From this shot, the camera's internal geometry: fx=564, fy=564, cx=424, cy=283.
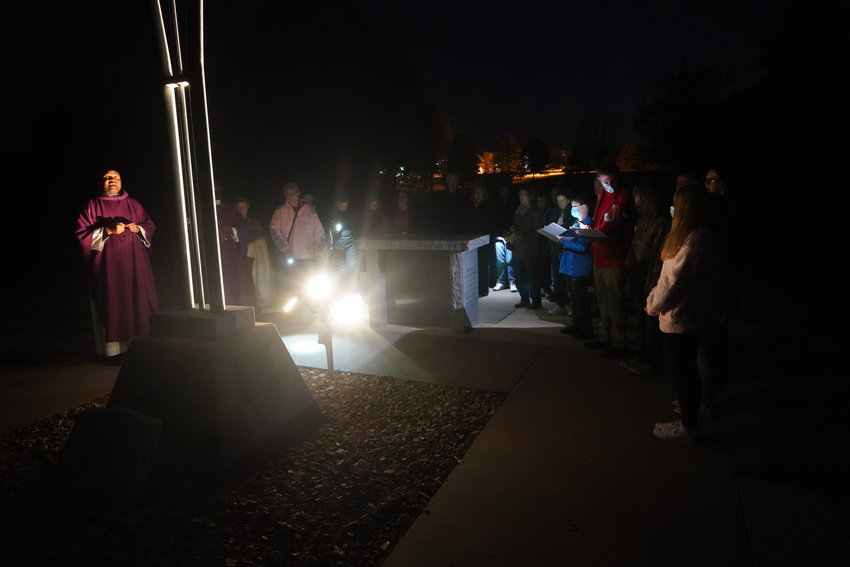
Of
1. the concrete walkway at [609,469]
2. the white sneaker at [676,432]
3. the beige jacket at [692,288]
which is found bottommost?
the concrete walkway at [609,469]

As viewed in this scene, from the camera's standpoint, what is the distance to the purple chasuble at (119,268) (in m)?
5.94

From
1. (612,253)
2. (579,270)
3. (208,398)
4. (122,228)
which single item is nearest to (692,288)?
(612,253)

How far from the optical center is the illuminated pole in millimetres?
3641

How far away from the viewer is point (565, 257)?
6.28m

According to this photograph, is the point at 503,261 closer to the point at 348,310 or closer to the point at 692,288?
the point at 348,310

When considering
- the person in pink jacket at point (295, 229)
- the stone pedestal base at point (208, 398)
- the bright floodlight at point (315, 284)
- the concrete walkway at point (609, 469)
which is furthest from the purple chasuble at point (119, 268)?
the stone pedestal base at point (208, 398)

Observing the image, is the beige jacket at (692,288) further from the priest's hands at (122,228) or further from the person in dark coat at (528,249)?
the priest's hands at (122,228)

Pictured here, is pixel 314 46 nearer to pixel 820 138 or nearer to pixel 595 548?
pixel 820 138

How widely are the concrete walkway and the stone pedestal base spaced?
1.27 m

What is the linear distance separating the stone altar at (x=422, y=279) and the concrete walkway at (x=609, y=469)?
1.21m

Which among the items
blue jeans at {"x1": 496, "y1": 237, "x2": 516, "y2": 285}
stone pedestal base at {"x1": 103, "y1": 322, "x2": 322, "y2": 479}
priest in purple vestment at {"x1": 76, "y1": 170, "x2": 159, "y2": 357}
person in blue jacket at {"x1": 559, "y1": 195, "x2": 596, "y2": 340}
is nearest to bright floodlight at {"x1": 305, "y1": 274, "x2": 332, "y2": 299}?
priest in purple vestment at {"x1": 76, "y1": 170, "x2": 159, "y2": 357}

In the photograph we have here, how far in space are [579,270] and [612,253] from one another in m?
0.72

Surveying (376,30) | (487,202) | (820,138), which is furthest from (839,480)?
(376,30)

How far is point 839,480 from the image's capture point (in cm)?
326
